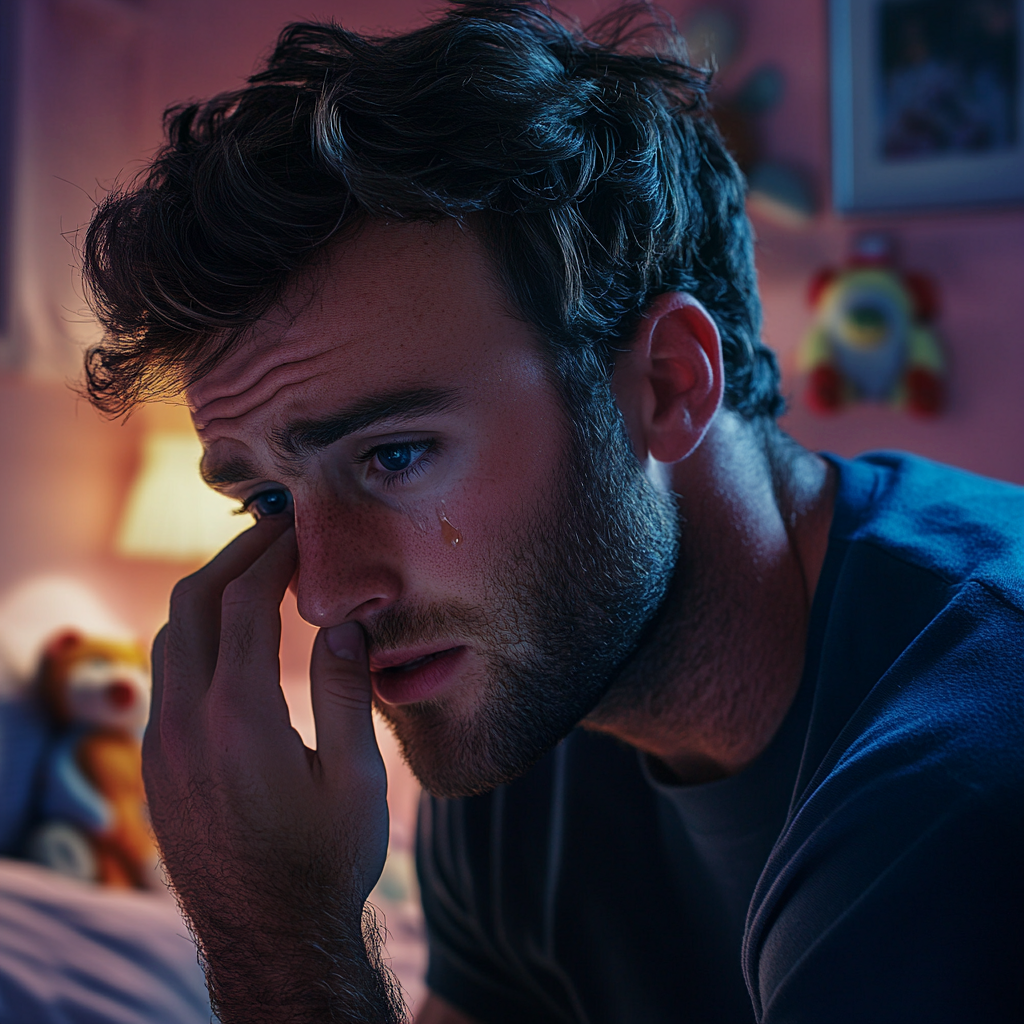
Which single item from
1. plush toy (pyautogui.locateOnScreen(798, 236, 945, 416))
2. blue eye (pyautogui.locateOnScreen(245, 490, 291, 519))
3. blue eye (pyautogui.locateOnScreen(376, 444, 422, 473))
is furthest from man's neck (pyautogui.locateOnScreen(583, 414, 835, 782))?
plush toy (pyautogui.locateOnScreen(798, 236, 945, 416))

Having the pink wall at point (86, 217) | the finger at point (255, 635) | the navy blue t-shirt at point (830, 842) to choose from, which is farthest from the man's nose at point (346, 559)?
the pink wall at point (86, 217)

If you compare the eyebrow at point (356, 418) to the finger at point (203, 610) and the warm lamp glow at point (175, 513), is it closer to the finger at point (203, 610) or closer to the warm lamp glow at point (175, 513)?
the finger at point (203, 610)

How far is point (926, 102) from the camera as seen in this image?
2.19 m

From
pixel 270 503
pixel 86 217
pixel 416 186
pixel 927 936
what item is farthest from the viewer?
pixel 86 217

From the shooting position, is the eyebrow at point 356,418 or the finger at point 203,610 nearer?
the eyebrow at point 356,418

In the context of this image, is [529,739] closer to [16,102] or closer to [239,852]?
[239,852]

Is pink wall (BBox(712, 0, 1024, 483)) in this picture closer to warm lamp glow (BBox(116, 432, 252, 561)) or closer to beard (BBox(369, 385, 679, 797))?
beard (BBox(369, 385, 679, 797))

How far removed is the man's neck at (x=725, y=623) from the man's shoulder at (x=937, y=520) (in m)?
0.05

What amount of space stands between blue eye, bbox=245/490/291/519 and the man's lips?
215mm

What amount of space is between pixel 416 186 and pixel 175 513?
2140 mm

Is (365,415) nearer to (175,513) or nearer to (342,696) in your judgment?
(342,696)

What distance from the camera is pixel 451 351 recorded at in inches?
30.9

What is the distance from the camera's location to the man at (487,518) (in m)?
0.77

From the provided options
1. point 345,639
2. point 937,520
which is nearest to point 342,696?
point 345,639
